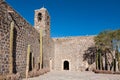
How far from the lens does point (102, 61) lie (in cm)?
1981

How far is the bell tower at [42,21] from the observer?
18.2 meters

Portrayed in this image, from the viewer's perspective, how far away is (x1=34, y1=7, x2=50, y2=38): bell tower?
59.7ft

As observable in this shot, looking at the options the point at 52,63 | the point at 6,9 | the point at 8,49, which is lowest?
the point at 52,63

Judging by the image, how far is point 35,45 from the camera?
14.2m

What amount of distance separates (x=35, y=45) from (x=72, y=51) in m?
8.23

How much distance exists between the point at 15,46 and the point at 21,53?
0.95m

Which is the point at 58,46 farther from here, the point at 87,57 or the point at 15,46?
the point at 15,46

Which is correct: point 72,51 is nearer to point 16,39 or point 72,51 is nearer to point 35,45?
point 35,45

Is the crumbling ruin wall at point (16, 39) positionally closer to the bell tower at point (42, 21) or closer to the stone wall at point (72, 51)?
the bell tower at point (42, 21)

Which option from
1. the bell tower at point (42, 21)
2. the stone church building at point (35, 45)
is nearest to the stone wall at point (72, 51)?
the stone church building at point (35, 45)

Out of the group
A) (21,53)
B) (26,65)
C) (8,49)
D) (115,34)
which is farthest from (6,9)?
(115,34)

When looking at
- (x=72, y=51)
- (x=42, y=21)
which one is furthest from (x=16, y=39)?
(x=72, y=51)

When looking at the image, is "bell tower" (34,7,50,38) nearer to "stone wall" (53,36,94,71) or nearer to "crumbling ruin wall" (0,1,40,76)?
"stone wall" (53,36,94,71)

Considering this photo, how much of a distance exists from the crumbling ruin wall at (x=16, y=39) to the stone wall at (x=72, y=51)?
7954 mm
